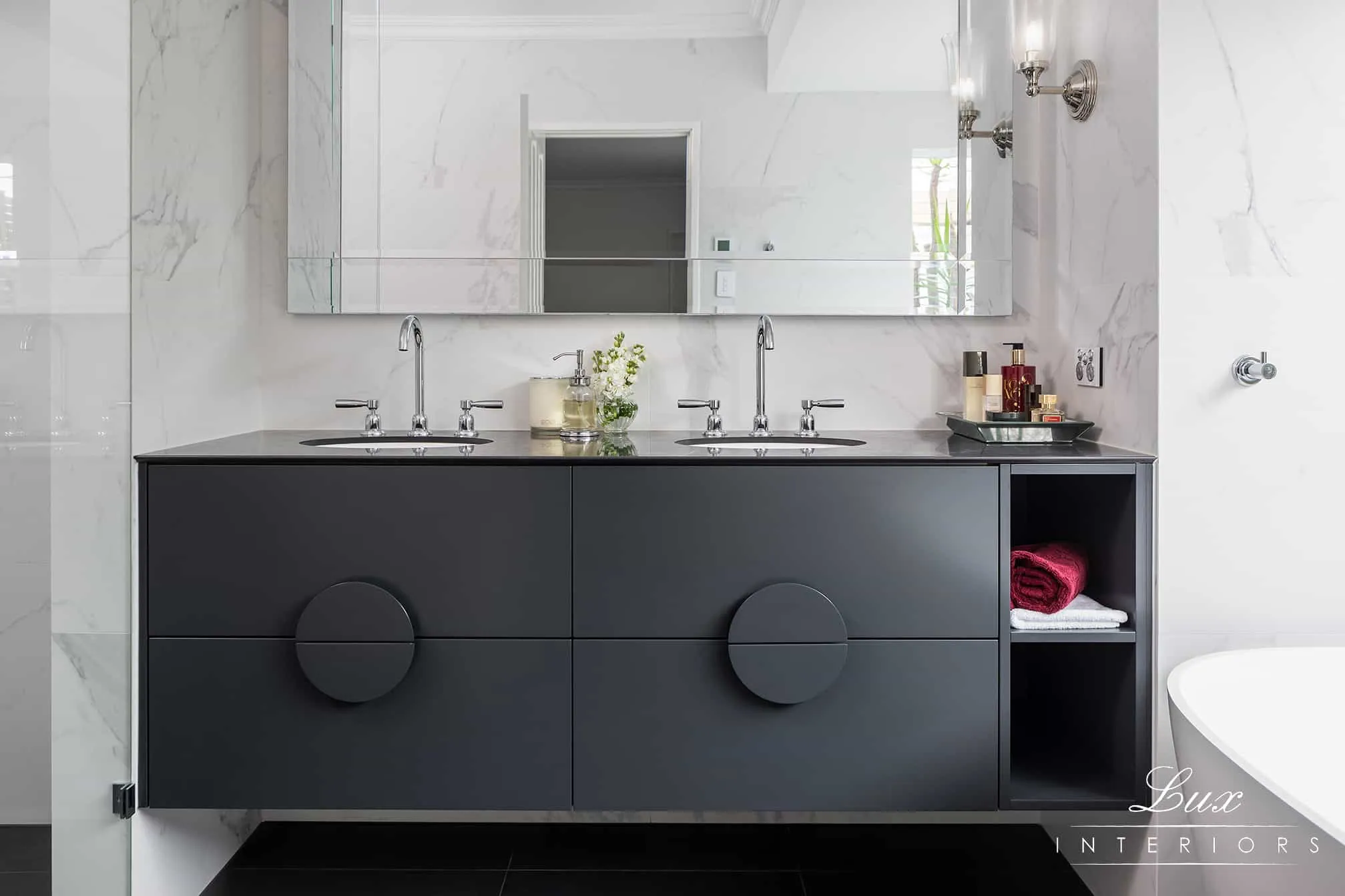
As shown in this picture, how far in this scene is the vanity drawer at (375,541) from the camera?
1670 millimetres

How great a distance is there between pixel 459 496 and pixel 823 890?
3.69 feet

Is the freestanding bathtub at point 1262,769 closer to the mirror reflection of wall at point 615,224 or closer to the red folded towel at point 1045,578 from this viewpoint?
the red folded towel at point 1045,578

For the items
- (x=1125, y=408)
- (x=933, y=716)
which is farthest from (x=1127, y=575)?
(x=933, y=716)

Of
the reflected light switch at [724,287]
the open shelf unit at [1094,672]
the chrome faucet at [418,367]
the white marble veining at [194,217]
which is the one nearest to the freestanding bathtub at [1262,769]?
the open shelf unit at [1094,672]

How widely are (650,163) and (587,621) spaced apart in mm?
1143

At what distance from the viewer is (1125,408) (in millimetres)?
1808

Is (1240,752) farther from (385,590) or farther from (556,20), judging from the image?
(556,20)

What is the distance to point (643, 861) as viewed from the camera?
204 centimetres

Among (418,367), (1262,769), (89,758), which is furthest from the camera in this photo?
(418,367)

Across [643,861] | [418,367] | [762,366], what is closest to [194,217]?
[418,367]

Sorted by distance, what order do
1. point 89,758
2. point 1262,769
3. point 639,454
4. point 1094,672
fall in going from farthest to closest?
point 1094,672 < point 639,454 < point 89,758 < point 1262,769

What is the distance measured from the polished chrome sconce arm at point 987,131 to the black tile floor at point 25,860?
2.31 meters

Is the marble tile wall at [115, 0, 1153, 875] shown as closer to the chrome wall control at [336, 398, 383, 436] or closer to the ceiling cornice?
the chrome wall control at [336, 398, 383, 436]

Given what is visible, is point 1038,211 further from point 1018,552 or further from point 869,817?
point 869,817
